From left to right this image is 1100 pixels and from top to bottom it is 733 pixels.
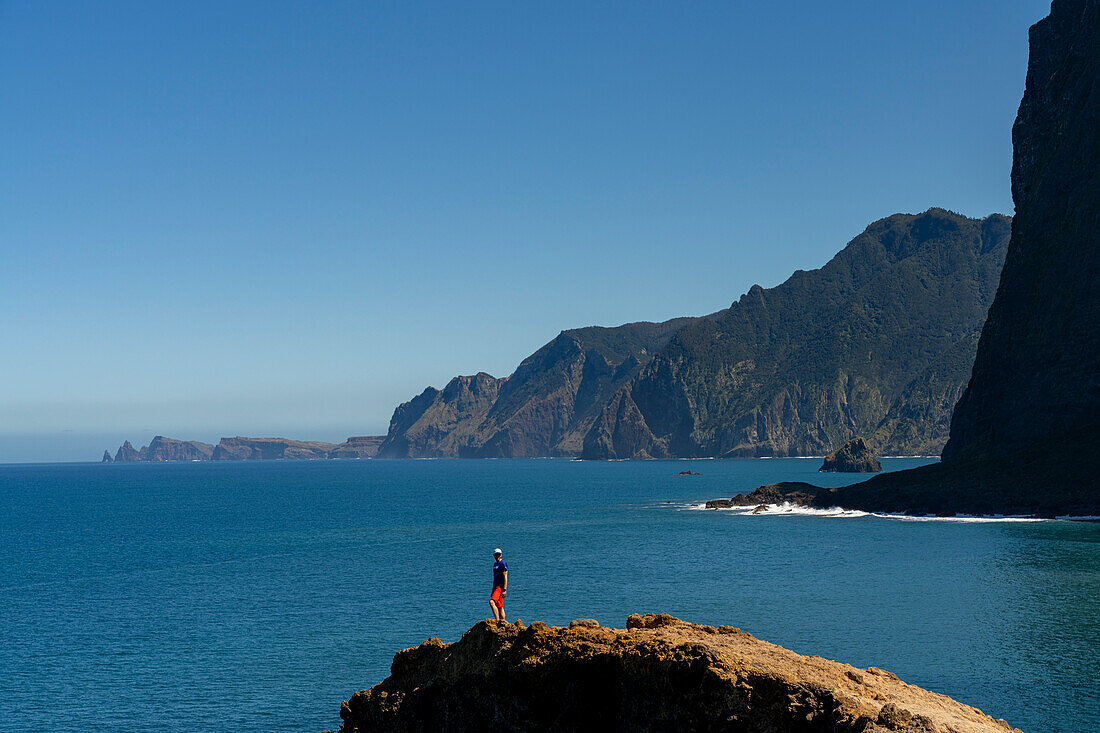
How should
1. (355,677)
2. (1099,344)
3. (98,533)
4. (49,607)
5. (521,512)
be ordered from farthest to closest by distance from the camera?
(521,512), (98,533), (1099,344), (49,607), (355,677)

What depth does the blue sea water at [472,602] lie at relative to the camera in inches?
1452

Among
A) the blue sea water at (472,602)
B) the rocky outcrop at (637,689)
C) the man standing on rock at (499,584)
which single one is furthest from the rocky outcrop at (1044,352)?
the rocky outcrop at (637,689)

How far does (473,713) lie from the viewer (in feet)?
69.7

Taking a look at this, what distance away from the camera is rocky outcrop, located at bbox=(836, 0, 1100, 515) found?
101062mm

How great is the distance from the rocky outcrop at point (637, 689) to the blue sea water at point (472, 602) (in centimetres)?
1375

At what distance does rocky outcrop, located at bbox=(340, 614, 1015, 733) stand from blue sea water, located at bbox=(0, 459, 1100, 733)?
13754 millimetres

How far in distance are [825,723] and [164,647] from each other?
38.8 meters

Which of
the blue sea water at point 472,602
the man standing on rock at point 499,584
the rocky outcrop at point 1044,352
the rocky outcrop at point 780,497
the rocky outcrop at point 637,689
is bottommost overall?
the blue sea water at point 472,602

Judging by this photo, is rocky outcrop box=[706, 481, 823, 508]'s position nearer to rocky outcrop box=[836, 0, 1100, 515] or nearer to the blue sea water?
rocky outcrop box=[836, 0, 1100, 515]

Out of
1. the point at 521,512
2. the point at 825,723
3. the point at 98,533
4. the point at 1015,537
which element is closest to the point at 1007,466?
the point at 1015,537

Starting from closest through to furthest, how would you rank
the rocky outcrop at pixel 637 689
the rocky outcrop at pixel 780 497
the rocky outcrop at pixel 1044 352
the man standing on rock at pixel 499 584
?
the rocky outcrop at pixel 637 689, the man standing on rock at pixel 499 584, the rocky outcrop at pixel 1044 352, the rocky outcrop at pixel 780 497

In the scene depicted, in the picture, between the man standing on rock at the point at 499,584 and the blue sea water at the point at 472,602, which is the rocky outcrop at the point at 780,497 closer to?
the blue sea water at the point at 472,602

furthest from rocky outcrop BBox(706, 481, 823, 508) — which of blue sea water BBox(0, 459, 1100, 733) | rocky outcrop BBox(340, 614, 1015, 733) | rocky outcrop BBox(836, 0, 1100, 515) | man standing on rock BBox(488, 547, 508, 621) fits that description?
rocky outcrop BBox(340, 614, 1015, 733)

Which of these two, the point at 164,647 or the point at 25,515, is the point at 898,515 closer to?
the point at 164,647
